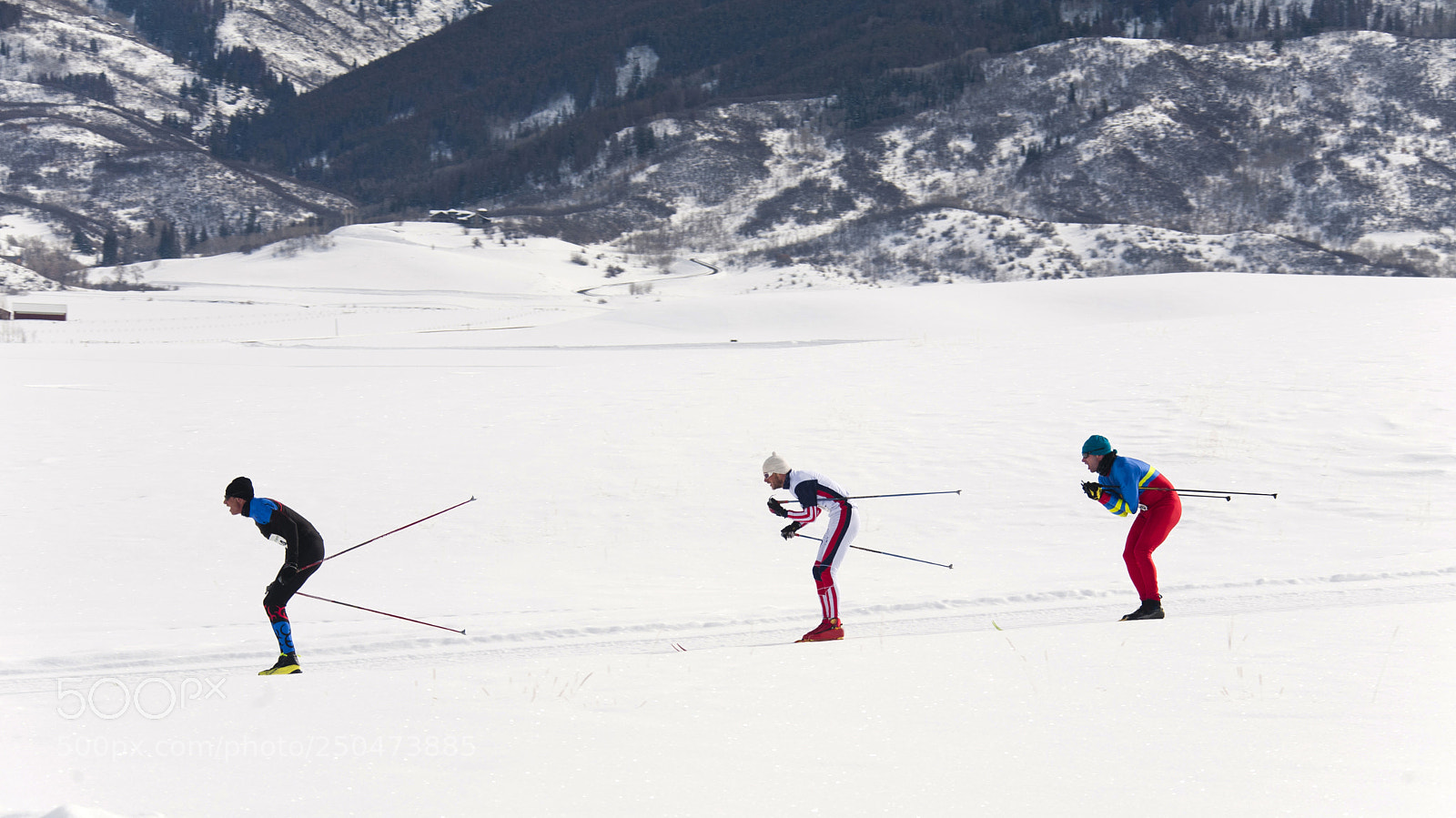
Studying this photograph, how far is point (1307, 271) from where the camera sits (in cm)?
8694

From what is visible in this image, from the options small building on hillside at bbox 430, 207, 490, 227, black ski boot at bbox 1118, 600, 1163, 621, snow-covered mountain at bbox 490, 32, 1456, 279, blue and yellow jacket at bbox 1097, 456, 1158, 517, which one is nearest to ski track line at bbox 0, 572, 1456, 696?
black ski boot at bbox 1118, 600, 1163, 621

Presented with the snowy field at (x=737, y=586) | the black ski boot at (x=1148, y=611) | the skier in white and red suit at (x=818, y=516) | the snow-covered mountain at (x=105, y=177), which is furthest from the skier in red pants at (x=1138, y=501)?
the snow-covered mountain at (x=105, y=177)

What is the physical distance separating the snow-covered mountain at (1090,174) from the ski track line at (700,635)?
3160 inches

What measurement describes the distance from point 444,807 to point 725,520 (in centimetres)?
901

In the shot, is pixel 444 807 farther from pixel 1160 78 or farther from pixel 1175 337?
pixel 1160 78

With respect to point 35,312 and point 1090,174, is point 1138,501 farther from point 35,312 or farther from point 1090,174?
point 1090,174

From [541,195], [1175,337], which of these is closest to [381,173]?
[541,195]

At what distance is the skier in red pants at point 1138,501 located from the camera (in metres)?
8.98

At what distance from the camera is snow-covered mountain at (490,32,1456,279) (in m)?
93.2

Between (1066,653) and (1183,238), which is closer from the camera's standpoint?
(1066,653)

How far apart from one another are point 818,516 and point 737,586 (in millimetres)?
2238

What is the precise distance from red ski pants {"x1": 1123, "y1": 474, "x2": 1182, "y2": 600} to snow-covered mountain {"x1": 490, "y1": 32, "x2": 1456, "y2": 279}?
81.0m

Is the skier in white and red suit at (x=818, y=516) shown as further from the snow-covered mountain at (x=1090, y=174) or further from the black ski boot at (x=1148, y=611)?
the snow-covered mountain at (x=1090, y=174)

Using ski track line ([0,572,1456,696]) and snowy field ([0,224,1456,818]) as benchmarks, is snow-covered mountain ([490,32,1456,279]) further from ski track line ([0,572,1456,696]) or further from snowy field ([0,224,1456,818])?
ski track line ([0,572,1456,696])
